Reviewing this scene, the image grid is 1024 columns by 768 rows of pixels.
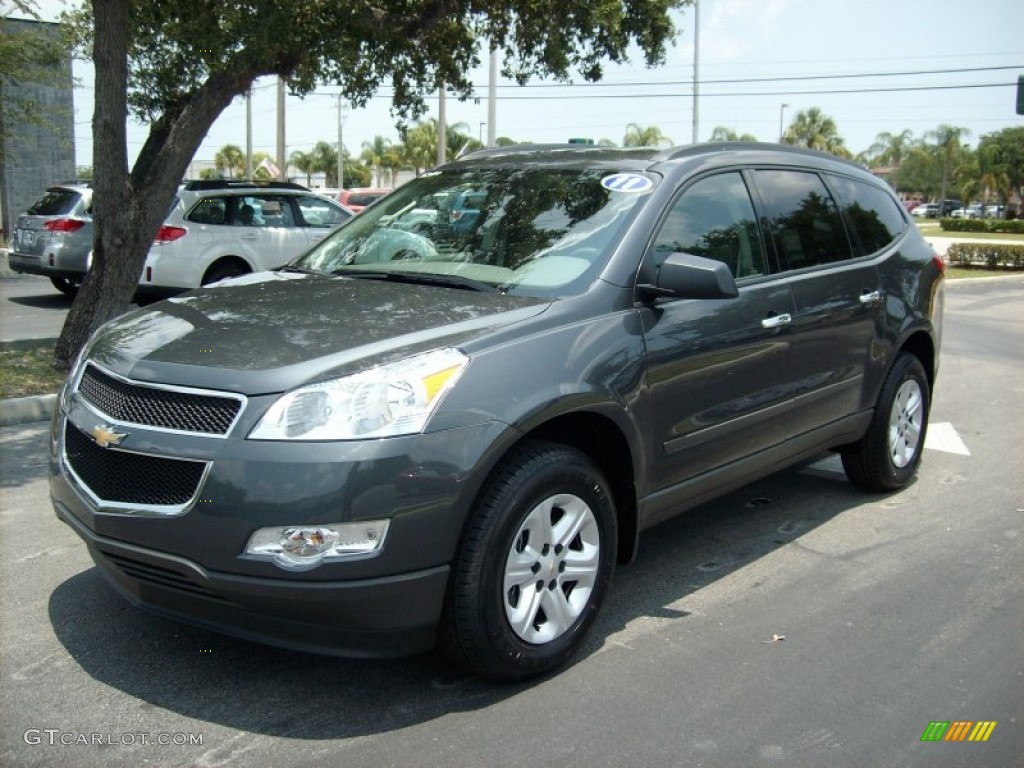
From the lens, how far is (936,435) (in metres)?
7.26

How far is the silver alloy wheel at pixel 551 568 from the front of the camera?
10.8 feet

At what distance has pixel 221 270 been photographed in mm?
12000

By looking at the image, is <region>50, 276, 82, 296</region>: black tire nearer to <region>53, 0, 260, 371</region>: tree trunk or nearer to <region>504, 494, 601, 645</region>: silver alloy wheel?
<region>53, 0, 260, 371</region>: tree trunk

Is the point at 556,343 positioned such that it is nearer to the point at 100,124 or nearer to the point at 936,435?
the point at 936,435

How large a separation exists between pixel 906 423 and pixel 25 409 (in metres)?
5.80

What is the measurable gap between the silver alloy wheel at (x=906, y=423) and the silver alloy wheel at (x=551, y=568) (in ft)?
8.85

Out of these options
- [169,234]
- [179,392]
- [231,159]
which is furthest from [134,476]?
[231,159]

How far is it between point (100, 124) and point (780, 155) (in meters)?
5.86

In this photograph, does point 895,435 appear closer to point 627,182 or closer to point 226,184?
point 627,182

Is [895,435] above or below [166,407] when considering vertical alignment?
below

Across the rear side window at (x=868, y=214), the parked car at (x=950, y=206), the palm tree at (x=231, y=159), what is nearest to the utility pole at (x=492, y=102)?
the rear side window at (x=868, y=214)

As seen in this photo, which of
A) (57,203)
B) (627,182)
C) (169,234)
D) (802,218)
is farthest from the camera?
(57,203)

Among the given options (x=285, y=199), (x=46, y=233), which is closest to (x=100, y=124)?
(x=285, y=199)

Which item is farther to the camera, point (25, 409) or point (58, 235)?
point (58, 235)
